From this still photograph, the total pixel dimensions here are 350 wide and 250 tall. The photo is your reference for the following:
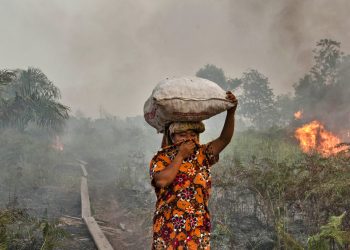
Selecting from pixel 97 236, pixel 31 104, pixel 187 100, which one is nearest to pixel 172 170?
pixel 187 100

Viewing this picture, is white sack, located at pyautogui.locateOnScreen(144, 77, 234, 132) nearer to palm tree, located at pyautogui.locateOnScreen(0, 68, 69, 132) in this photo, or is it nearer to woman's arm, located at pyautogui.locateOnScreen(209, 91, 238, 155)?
woman's arm, located at pyautogui.locateOnScreen(209, 91, 238, 155)

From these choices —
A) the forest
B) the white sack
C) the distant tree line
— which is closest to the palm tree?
the forest

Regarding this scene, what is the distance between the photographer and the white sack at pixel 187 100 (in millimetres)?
2598

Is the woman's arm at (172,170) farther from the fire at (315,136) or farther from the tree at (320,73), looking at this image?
the tree at (320,73)

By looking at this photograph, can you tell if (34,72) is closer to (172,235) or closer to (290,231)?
(290,231)

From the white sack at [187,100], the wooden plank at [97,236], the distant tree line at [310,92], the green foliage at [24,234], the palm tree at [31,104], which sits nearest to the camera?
Answer: the white sack at [187,100]

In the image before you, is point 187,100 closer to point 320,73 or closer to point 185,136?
point 185,136

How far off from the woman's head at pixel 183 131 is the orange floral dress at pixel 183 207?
0.28ft

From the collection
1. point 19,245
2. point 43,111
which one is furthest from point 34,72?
point 19,245

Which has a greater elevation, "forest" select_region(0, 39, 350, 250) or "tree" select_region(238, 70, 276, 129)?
"tree" select_region(238, 70, 276, 129)

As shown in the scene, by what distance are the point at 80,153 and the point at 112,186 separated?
43.4 feet

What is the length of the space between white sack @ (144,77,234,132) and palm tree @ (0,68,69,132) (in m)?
17.4

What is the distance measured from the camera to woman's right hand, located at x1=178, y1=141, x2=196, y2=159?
Result: 2.54m

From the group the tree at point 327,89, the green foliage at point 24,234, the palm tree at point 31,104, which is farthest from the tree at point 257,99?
the green foliage at point 24,234
